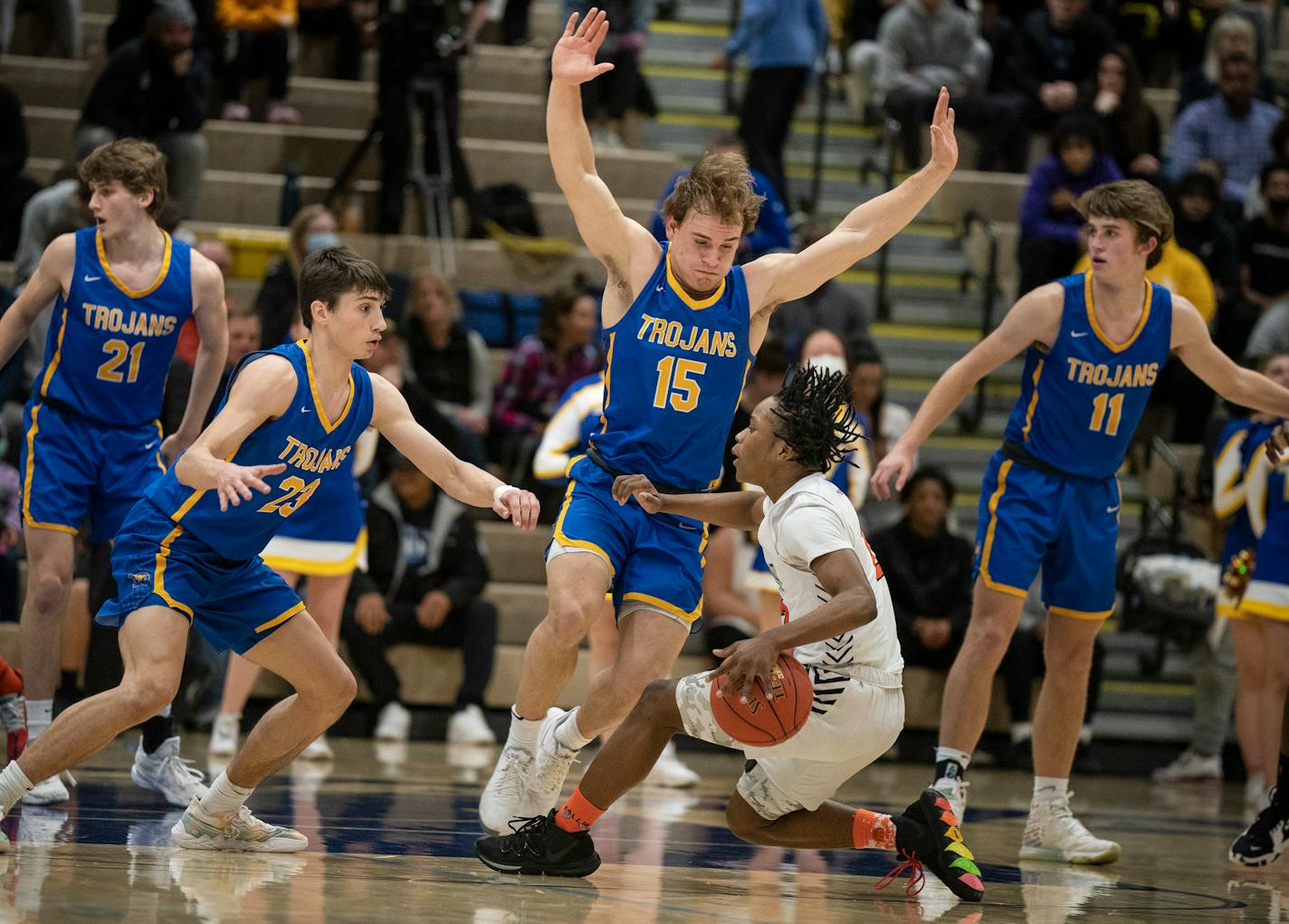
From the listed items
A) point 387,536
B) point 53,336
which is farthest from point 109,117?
point 53,336

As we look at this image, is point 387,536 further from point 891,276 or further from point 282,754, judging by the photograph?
point 891,276

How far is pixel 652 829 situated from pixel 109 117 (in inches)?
247

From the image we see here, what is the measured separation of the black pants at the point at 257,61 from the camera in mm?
12023

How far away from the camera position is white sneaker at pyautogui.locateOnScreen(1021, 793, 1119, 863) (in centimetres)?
610

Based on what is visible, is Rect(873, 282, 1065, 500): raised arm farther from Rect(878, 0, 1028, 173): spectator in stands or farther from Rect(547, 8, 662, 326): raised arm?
Rect(878, 0, 1028, 173): spectator in stands

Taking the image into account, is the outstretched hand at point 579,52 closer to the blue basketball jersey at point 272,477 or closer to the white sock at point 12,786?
the blue basketball jersey at point 272,477

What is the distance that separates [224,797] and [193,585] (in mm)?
620

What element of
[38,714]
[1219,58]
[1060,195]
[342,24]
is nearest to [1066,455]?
[38,714]

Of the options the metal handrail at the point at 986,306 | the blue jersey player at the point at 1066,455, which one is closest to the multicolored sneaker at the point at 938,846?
the blue jersey player at the point at 1066,455

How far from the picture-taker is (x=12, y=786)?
4.92 m

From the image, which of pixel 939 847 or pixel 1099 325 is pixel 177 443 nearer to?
pixel 939 847

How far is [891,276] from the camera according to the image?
1267cm

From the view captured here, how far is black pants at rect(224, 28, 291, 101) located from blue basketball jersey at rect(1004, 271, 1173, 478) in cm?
734

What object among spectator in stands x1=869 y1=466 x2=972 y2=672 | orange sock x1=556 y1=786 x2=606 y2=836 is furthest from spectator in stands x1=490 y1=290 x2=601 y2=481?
orange sock x1=556 y1=786 x2=606 y2=836
